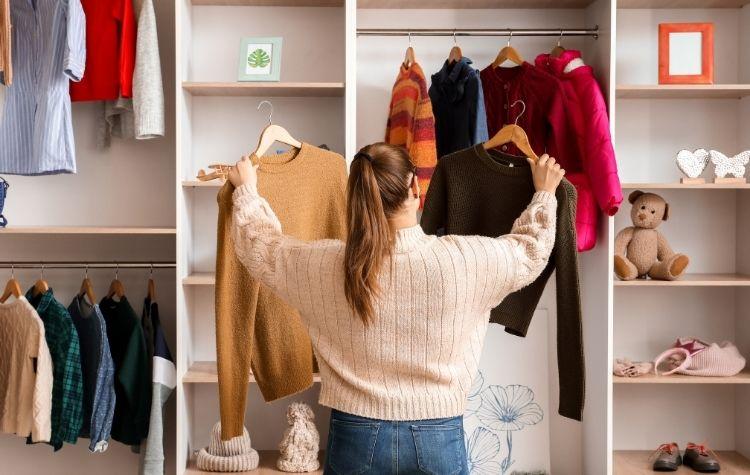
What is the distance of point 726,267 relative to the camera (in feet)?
11.9

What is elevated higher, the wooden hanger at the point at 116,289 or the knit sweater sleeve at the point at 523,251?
the knit sweater sleeve at the point at 523,251

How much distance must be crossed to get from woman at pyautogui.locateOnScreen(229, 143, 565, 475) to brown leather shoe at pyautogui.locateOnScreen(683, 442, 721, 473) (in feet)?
5.81

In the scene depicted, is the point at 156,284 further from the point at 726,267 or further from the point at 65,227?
the point at 726,267

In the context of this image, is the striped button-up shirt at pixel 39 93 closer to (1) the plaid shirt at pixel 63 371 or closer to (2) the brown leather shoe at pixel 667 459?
(1) the plaid shirt at pixel 63 371

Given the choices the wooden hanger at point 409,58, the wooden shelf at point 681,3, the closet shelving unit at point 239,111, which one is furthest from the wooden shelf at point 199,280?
the wooden shelf at point 681,3

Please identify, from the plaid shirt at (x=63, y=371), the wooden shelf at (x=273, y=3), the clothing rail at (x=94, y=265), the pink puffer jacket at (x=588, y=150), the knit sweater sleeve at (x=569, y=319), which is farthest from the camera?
the wooden shelf at (x=273, y=3)

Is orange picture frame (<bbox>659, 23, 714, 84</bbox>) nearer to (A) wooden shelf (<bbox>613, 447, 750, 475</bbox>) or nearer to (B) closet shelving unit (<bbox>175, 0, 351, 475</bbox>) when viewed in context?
(B) closet shelving unit (<bbox>175, 0, 351, 475</bbox>)

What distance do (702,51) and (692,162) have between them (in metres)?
0.42

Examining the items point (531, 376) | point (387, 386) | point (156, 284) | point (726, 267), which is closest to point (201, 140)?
point (156, 284)

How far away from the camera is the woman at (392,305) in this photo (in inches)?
70.9

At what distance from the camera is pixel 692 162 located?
3.30m

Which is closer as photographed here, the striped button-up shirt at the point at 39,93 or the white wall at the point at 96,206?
the striped button-up shirt at the point at 39,93

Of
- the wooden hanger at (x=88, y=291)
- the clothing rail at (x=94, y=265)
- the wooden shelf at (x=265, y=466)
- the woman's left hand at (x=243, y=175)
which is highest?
the woman's left hand at (x=243, y=175)

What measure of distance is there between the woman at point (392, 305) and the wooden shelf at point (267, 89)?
1350 mm
